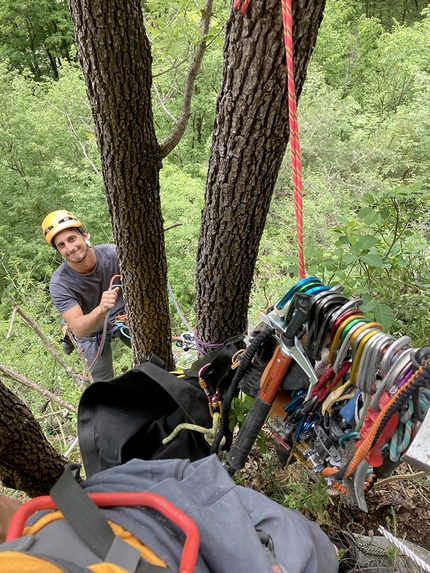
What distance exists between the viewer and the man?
2.80 metres

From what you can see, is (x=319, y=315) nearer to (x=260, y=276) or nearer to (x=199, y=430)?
(x=199, y=430)

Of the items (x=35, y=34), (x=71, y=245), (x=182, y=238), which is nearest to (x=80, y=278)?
(x=71, y=245)

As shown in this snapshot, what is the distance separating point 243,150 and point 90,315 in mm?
1725

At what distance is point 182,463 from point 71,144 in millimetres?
12571

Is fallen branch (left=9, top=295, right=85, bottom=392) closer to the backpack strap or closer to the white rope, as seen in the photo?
the white rope

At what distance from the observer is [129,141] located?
1512 mm

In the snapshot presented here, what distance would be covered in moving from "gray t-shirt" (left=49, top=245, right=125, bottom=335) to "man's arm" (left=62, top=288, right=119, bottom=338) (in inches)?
2.5

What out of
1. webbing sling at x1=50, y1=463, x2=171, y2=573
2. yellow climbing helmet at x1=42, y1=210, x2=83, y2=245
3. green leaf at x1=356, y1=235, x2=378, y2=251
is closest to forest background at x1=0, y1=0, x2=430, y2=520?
green leaf at x1=356, y1=235, x2=378, y2=251

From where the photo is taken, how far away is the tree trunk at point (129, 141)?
1.29m

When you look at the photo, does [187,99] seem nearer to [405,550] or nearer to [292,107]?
[292,107]

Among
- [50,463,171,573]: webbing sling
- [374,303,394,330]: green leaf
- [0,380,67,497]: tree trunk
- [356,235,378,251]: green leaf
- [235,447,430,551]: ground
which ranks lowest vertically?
[235,447,430,551]: ground

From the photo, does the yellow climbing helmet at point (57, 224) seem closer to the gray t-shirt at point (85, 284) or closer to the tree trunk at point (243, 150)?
the gray t-shirt at point (85, 284)

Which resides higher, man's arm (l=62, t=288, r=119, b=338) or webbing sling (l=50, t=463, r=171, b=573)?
webbing sling (l=50, t=463, r=171, b=573)

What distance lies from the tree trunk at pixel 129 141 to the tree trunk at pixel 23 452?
69 centimetres
